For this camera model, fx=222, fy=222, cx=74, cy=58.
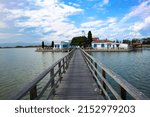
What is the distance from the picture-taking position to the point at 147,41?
180250 mm

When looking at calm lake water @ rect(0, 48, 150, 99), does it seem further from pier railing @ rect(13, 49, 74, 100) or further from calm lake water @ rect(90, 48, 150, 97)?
pier railing @ rect(13, 49, 74, 100)

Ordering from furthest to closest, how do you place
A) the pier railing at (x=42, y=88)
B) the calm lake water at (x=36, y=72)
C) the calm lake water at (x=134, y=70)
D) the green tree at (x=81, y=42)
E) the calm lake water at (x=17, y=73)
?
the green tree at (x=81, y=42)
the calm lake water at (x=134, y=70)
the calm lake water at (x=36, y=72)
the calm lake water at (x=17, y=73)
the pier railing at (x=42, y=88)

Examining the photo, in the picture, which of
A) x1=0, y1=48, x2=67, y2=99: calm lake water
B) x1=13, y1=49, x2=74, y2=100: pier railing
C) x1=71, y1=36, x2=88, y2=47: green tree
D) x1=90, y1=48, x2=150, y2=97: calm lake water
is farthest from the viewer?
x1=71, y1=36, x2=88, y2=47: green tree

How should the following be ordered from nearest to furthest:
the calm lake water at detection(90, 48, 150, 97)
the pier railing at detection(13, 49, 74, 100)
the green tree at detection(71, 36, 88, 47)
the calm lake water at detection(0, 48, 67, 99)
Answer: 1. the pier railing at detection(13, 49, 74, 100)
2. the calm lake water at detection(0, 48, 67, 99)
3. the calm lake water at detection(90, 48, 150, 97)
4. the green tree at detection(71, 36, 88, 47)

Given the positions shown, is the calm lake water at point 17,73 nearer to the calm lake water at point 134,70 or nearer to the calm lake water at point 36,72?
the calm lake water at point 36,72

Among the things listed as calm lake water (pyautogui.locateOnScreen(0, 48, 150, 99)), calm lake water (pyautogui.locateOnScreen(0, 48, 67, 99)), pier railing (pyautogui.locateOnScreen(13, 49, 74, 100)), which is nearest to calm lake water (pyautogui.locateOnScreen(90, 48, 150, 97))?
calm lake water (pyautogui.locateOnScreen(0, 48, 150, 99))

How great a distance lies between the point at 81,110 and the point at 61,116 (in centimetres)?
36

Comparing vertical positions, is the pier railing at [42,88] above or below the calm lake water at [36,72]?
above

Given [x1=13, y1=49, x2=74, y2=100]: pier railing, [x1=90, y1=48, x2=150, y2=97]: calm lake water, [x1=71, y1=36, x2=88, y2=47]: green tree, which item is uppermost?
[x1=71, y1=36, x2=88, y2=47]: green tree

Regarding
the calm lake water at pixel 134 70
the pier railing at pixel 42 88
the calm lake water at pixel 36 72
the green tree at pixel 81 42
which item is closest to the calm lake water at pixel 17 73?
the calm lake water at pixel 36 72

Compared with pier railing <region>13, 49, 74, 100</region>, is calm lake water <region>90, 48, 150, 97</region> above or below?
below

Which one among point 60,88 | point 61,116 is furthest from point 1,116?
point 60,88

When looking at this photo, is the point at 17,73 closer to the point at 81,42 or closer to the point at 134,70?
the point at 134,70

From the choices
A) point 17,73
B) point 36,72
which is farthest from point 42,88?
point 36,72
